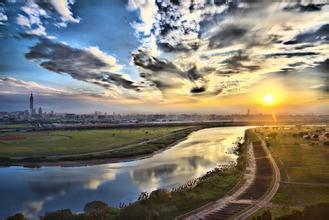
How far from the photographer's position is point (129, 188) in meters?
37.3

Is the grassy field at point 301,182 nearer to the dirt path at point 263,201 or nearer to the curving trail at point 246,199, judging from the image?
the dirt path at point 263,201

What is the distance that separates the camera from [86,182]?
41.2 m

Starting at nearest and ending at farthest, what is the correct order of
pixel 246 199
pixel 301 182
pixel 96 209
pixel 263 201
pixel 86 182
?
pixel 96 209 < pixel 263 201 < pixel 246 199 < pixel 301 182 < pixel 86 182

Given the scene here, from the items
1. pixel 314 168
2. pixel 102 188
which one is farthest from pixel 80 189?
pixel 314 168

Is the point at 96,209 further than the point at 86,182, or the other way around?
the point at 86,182

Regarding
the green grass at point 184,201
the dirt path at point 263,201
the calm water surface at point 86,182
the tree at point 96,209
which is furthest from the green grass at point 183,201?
the calm water surface at point 86,182

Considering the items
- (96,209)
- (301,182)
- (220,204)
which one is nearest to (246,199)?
(220,204)

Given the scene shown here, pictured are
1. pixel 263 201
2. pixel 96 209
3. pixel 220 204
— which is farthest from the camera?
pixel 263 201

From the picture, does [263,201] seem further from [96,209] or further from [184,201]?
[96,209]

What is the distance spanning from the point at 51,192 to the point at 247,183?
1997cm

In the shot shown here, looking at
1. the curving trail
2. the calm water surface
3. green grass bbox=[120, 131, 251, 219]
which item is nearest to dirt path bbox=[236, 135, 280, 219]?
the curving trail

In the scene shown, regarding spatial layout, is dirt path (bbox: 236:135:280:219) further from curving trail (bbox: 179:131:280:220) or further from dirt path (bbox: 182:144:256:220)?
dirt path (bbox: 182:144:256:220)

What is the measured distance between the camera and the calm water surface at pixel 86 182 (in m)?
32.2

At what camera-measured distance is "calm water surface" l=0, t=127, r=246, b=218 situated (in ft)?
106
